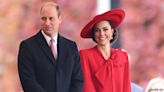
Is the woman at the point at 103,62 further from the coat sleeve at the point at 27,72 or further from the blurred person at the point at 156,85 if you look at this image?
the blurred person at the point at 156,85

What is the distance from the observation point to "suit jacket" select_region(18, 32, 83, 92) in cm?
185

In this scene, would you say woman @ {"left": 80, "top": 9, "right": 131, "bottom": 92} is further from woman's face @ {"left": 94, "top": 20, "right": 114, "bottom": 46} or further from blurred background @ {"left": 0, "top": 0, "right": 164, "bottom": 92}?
blurred background @ {"left": 0, "top": 0, "right": 164, "bottom": 92}

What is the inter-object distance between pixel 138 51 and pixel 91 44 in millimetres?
371

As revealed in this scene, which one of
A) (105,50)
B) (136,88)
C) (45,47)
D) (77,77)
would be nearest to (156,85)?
(136,88)

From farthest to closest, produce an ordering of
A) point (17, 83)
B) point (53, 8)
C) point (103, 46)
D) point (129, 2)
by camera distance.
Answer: point (129, 2) → point (17, 83) → point (103, 46) → point (53, 8)

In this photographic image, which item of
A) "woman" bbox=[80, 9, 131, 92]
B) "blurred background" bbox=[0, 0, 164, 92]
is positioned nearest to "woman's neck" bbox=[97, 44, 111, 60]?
"woman" bbox=[80, 9, 131, 92]

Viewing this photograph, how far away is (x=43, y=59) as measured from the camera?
6.19 ft

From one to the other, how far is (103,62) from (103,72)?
2.2 inches

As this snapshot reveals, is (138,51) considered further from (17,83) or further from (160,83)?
(17,83)

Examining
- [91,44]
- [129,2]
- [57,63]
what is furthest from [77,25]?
[57,63]

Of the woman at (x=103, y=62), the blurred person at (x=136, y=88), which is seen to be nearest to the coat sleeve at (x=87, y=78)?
the woman at (x=103, y=62)

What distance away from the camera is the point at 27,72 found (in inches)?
72.7

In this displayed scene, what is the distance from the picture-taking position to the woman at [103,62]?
205 cm

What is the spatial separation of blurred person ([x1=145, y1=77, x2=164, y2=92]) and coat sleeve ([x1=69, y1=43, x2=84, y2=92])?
101 centimetres
